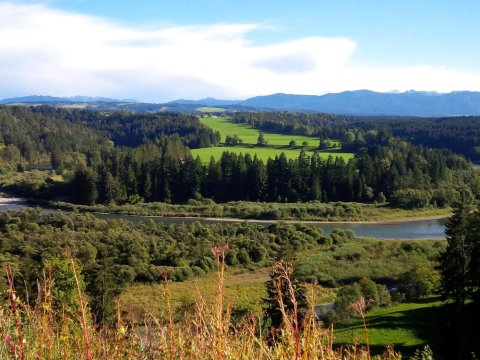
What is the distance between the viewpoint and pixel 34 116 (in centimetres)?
11994

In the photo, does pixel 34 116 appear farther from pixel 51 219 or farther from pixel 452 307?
pixel 452 307

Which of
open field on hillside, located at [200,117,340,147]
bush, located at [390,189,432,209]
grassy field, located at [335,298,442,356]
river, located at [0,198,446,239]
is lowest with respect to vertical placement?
river, located at [0,198,446,239]

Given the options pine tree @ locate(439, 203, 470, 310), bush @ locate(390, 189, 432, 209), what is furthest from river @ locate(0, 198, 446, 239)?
pine tree @ locate(439, 203, 470, 310)

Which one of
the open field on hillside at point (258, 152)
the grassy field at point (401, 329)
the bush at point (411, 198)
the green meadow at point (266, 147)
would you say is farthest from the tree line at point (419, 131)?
the grassy field at point (401, 329)

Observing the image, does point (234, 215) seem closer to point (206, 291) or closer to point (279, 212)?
point (279, 212)

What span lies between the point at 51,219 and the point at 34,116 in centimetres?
8865

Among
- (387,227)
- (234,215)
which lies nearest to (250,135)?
(234,215)

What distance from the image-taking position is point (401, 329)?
1861 cm

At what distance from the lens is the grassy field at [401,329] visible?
1681 cm

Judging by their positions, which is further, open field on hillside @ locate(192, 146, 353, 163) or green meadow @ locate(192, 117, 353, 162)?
green meadow @ locate(192, 117, 353, 162)

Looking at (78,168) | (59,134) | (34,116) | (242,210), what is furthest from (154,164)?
(34,116)

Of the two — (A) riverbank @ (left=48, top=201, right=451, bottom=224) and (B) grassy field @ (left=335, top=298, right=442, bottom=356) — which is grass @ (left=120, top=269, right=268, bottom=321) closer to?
(B) grassy field @ (left=335, top=298, right=442, bottom=356)

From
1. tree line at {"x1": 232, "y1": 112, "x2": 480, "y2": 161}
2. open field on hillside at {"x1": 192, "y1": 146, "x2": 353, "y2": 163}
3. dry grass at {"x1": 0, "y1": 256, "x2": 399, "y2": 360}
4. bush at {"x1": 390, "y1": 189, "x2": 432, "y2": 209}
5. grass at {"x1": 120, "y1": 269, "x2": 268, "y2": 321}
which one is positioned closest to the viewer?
dry grass at {"x1": 0, "y1": 256, "x2": 399, "y2": 360}

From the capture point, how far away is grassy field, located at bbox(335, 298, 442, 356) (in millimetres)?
16812
